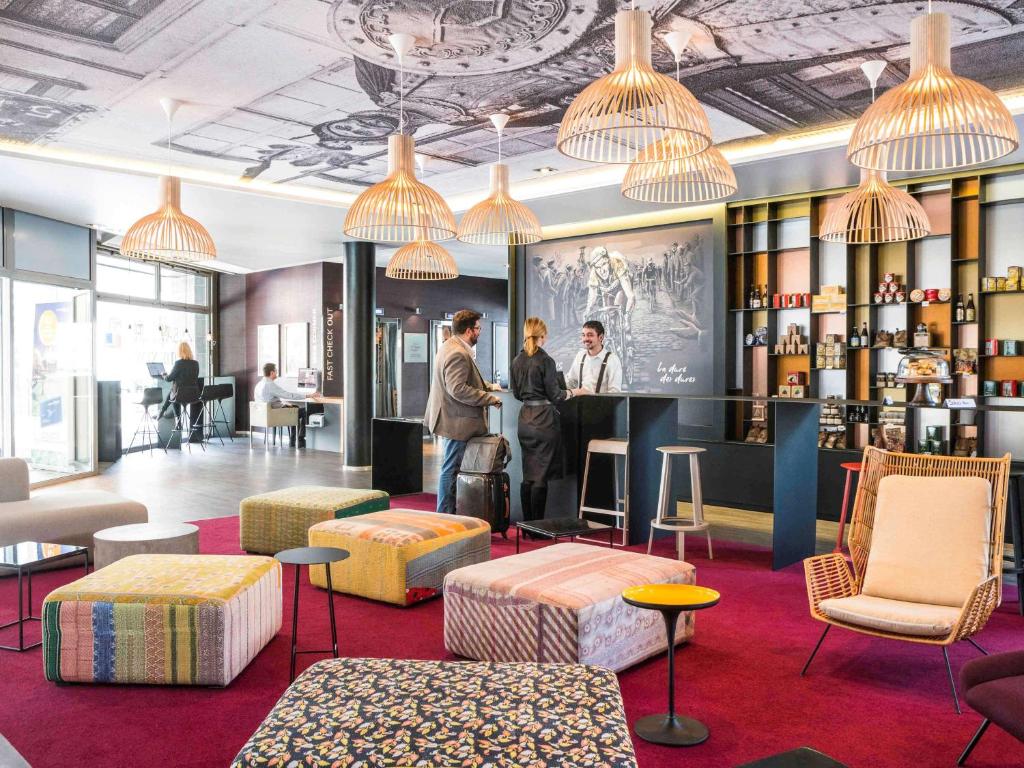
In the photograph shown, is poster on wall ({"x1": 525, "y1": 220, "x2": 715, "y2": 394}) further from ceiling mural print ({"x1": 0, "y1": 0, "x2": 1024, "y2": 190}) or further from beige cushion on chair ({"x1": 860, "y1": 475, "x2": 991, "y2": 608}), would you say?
beige cushion on chair ({"x1": 860, "y1": 475, "x2": 991, "y2": 608})

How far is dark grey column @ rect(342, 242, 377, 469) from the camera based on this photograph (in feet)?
37.1

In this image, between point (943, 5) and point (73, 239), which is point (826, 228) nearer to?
point (943, 5)

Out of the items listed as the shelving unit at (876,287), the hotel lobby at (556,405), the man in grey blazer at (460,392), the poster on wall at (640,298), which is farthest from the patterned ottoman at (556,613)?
the poster on wall at (640,298)

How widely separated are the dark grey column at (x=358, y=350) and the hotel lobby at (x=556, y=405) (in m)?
0.06

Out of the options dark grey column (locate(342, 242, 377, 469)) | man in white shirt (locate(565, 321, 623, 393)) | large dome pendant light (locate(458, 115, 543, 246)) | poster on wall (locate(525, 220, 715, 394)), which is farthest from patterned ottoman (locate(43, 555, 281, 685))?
dark grey column (locate(342, 242, 377, 469))

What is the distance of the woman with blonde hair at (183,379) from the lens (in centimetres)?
1345

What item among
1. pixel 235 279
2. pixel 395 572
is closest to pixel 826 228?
pixel 395 572

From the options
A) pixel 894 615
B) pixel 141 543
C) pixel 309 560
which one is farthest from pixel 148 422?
pixel 894 615

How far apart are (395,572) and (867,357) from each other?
544 cm

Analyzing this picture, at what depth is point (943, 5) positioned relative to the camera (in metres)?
4.48

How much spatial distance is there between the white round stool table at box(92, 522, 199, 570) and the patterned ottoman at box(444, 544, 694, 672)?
1858mm

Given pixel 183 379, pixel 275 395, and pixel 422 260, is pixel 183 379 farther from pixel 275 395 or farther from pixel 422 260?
pixel 422 260

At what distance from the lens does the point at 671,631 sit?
10.0 ft

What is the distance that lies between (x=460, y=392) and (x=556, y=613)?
3287mm
